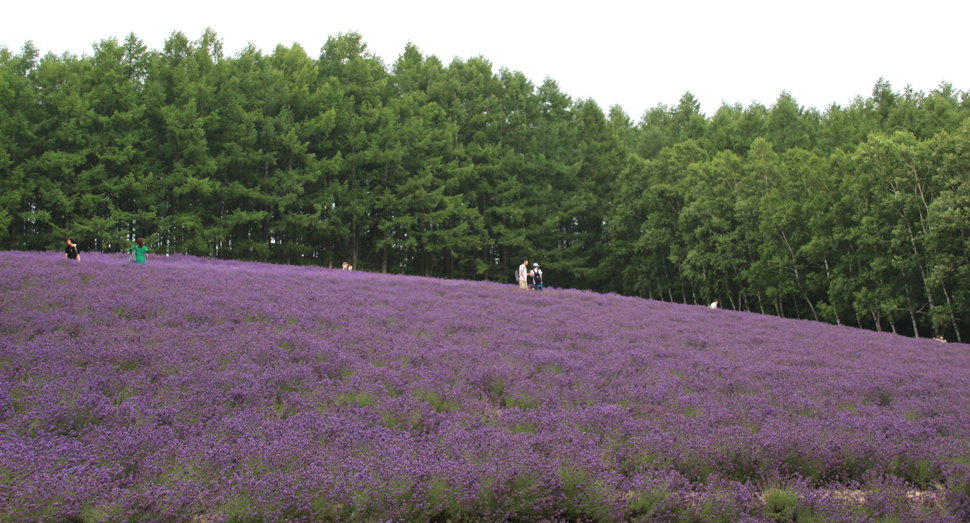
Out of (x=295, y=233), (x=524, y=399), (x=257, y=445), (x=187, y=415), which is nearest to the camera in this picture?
(x=257, y=445)

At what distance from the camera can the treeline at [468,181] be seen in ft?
105

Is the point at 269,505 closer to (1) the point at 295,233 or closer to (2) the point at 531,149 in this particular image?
(1) the point at 295,233

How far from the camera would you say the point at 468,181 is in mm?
48500

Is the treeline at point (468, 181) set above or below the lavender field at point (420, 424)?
above

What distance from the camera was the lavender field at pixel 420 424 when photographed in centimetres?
365

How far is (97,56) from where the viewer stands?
3844 centimetres

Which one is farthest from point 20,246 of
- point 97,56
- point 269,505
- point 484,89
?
point 269,505

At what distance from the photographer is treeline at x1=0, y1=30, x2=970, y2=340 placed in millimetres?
32125

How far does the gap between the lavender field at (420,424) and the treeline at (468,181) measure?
26.1m

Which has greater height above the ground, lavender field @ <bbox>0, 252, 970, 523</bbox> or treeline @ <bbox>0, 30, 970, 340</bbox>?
treeline @ <bbox>0, 30, 970, 340</bbox>

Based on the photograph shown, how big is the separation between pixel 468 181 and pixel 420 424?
1729 inches

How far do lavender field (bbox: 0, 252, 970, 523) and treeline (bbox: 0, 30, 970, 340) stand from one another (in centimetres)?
2607

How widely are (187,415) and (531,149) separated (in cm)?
4692

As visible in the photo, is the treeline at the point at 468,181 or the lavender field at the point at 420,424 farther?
the treeline at the point at 468,181
